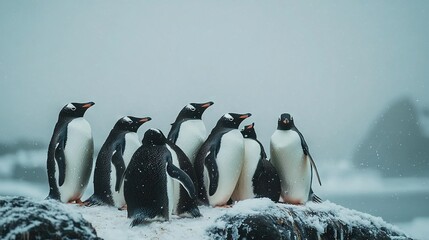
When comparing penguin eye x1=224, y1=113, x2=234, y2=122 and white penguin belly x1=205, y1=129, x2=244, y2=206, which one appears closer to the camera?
white penguin belly x1=205, y1=129, x2=244, y2=206

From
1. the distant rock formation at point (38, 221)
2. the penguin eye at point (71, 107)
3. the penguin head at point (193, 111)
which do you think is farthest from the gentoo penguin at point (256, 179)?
the distant rock formation at point (38, 221)

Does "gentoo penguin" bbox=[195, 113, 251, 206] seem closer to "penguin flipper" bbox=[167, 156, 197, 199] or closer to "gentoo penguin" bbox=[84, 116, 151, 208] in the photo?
"gentoo penguin" bbox=[84, 116, 151, 208]

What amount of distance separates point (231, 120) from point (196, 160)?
0.65m

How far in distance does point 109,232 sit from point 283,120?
2951 millimetres

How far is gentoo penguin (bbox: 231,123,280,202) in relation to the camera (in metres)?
6.70

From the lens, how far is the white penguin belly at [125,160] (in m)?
6.35

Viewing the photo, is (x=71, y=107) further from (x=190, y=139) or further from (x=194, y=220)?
(x=194, y=220)

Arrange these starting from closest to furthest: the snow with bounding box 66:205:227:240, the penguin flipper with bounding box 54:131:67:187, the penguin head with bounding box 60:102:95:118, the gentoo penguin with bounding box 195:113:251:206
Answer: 1. the snow with bounding box 66:205:227:240
2. the gentoo penguin with bounding box 195:113:251:206
3. the penguin flipper with bounding box 54:131:67:187
4. the penguin head with bounding box 60:102:95:118

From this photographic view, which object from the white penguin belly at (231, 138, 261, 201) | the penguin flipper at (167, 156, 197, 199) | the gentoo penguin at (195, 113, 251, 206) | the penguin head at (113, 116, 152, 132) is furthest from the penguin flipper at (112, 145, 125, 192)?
the white penguin belly at (231, 138, 261, 201)

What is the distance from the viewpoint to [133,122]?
690cm

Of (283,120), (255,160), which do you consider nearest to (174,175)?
(255,160)

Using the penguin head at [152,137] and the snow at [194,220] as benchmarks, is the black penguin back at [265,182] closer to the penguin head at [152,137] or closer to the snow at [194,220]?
the snow at [194,220]

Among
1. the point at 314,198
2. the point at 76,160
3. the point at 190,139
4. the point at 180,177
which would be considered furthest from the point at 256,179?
the point at 76,160

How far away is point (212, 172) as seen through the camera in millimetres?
6418
